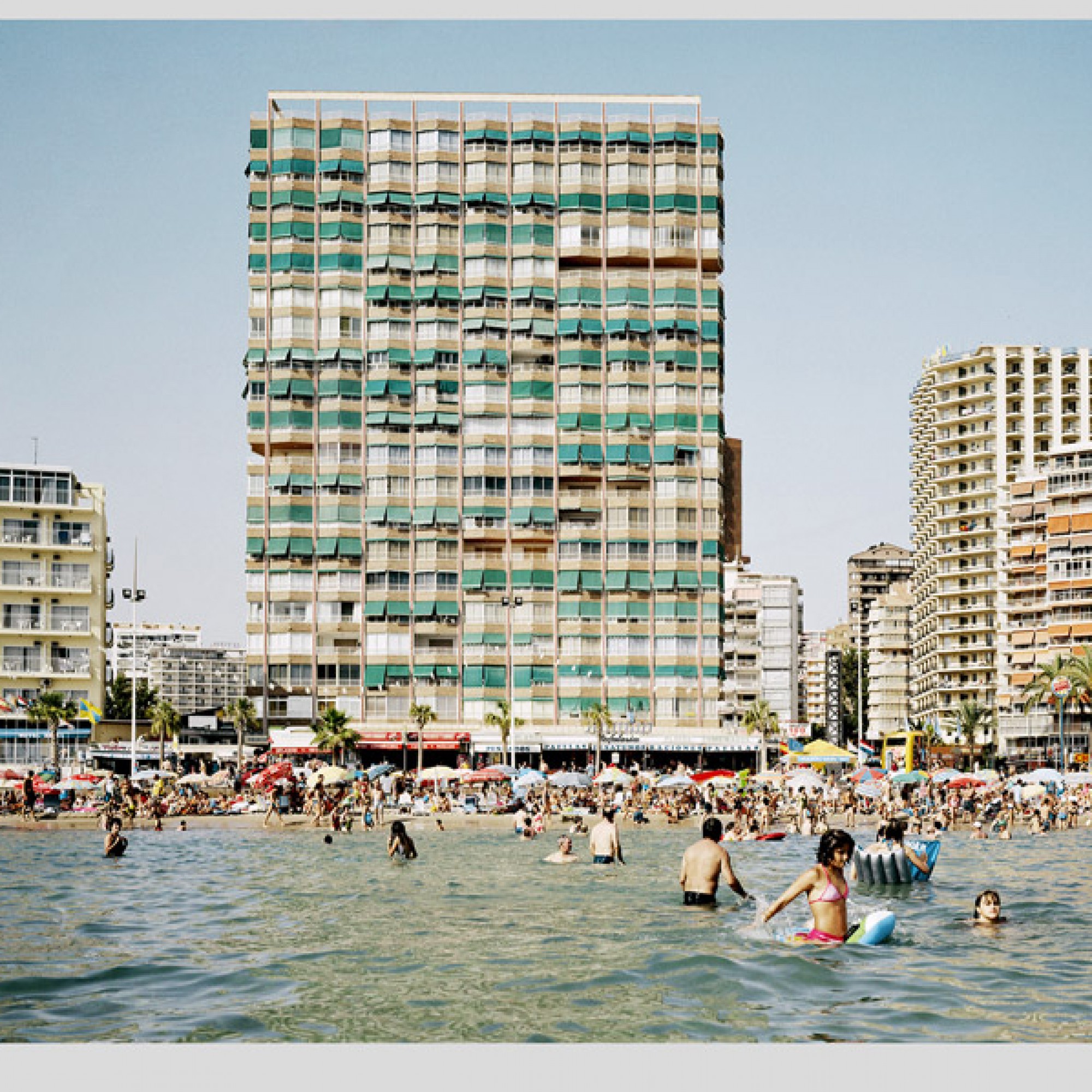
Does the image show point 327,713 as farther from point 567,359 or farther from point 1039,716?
point 1039,716

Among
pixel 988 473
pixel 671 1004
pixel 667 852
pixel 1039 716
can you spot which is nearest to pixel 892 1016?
pixel 671 1004

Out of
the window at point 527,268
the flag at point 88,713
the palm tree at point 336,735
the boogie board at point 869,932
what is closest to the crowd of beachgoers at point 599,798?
the flag at point 88,713

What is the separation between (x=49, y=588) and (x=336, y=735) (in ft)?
73.5

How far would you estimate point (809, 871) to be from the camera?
21.1 m

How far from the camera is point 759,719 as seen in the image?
164 metres

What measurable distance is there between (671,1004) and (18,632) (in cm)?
9564

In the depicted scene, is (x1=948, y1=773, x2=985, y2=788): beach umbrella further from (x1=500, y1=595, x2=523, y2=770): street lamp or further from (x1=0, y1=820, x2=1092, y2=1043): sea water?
(x1=0, y1=820, x2=1092, y2=1043): sea water

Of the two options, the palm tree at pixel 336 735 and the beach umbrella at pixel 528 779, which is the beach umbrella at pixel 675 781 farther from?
the palm tree at pixel 336 735

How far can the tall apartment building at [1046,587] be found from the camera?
14200 cm

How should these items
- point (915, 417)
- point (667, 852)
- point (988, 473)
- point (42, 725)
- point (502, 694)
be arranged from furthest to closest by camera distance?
point (915, 417)
point (988, 473)
point (502, 694)
point (42, 725)
point (667, 852)

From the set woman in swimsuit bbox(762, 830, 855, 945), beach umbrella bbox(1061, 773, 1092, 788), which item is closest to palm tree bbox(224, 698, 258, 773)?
beach umbrella bbox(1061, 773, 1092, 788)

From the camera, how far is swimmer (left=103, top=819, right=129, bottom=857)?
42250 mm

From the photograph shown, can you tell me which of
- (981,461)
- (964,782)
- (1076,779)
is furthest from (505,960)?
(981,461)

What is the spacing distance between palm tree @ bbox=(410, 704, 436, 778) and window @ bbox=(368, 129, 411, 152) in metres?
42.7
